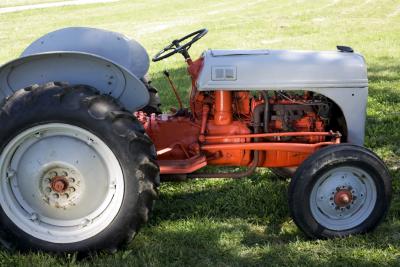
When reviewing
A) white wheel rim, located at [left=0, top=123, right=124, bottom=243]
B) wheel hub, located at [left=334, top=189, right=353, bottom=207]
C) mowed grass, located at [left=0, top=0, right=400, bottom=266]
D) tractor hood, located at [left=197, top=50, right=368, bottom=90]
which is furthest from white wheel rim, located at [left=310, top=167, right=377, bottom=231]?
white wheel rim, located at [left=0, top=123, right=124, bottom=243]

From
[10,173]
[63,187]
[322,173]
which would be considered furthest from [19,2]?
[322,173]

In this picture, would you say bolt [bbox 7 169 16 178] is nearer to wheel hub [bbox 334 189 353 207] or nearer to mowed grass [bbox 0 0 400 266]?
mowed grass [bbox 0 0 400 266]

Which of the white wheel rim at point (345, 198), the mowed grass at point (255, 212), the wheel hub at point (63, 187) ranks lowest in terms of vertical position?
the mowed grass at point (255, 212)

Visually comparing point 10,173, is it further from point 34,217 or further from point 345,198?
point 345,198

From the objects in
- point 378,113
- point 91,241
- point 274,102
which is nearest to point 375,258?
point 274,102

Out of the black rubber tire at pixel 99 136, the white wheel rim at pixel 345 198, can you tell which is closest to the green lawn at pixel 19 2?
the black rubber tire at pixel 99 136

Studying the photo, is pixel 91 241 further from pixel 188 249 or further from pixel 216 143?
pixel 216 143

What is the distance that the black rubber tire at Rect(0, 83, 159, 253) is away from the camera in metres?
2.97

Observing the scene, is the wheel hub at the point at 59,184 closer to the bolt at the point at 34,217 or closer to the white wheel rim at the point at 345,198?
the bolt at the point at 34,217

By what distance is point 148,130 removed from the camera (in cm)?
379

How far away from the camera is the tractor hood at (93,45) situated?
11.7 feet

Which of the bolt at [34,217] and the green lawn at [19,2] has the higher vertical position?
the bolt at [34,217]

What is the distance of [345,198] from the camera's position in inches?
132


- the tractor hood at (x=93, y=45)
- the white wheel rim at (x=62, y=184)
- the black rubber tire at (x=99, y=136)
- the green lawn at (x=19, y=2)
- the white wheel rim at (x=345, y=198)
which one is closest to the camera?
the black rubber tire at (x=99, y=136)
